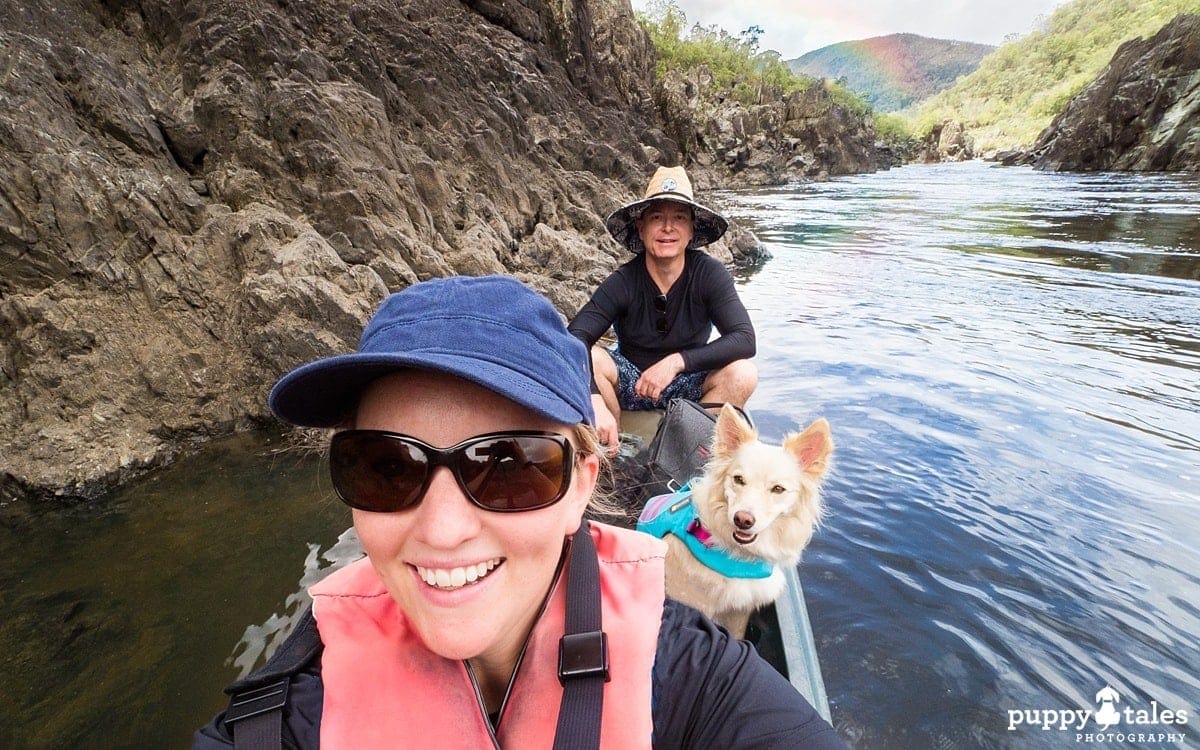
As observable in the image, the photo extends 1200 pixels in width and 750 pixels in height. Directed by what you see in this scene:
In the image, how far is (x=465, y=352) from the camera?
1121 mm

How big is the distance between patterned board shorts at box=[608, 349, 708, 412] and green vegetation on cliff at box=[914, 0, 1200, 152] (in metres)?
102

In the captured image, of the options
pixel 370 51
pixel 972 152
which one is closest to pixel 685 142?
pixel 370 51

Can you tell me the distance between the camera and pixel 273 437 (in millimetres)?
5262

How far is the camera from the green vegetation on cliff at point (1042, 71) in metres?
86.7

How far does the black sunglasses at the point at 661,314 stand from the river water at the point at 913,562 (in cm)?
193

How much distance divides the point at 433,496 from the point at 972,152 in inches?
4831

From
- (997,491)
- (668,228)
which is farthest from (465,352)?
(997,491)

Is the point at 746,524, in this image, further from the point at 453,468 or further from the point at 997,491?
the point at 997,491

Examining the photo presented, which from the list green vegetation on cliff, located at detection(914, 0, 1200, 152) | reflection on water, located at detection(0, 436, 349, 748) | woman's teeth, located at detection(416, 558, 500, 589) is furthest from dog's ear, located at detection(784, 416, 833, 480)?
green vegetation on cliff, located at detection(914, 0, 1200, 152)

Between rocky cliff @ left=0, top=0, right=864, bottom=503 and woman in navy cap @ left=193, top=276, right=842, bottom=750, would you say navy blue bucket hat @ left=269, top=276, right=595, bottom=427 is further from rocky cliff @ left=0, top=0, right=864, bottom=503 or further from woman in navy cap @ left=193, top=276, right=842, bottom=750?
rocky cliff @ left=0, top=0, right=864, bottom=503

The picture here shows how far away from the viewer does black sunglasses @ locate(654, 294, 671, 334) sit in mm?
4823

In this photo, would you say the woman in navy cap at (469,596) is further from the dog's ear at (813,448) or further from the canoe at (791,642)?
the dog's ear at (813,448)

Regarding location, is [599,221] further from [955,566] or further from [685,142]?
[685,142]


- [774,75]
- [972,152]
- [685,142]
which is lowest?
[972,152]
